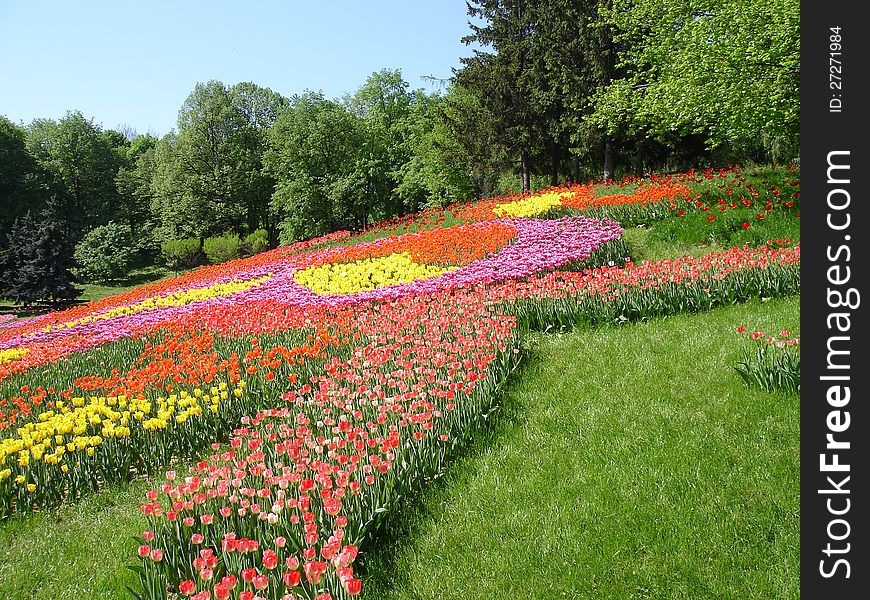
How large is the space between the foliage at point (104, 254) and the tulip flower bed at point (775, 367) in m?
30.1

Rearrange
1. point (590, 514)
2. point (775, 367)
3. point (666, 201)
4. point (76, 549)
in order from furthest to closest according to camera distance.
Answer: point (666, 201)
point (775, 367)
point (76, 549)
point (590, 514)

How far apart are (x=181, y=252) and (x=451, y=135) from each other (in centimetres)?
1563

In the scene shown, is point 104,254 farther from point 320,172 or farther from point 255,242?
point 320,172

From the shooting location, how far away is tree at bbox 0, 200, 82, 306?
803 inches

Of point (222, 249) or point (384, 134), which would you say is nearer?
point (222, 249)

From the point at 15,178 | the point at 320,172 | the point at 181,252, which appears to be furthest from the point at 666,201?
the point at 15,178

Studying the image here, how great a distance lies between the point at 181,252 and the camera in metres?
28.8

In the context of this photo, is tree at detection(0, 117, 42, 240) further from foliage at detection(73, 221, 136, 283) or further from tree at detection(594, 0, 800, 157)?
tree at detection(594, 0, 800, 157)

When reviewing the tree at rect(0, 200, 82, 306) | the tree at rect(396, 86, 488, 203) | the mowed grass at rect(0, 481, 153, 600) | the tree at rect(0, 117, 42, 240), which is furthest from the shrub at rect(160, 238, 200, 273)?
the mowed grass at rect(0, 481, 153, 600)

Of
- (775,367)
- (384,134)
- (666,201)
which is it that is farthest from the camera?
(384,134)

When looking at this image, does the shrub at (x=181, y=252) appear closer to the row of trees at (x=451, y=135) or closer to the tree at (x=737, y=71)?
the row of trees at (x=451, y=135)

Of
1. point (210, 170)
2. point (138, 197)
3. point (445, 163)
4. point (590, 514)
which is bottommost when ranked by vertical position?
point (590, 514)
